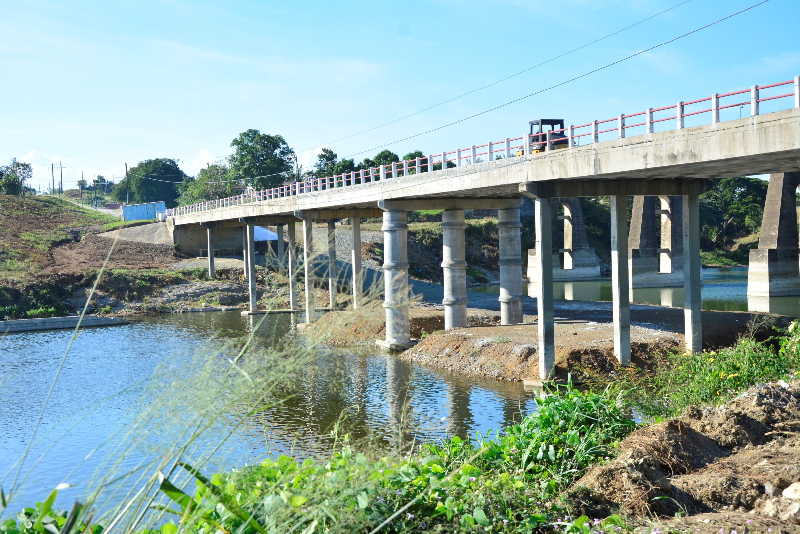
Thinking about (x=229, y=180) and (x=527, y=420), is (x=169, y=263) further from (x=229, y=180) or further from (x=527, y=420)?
(x=527, y=420)

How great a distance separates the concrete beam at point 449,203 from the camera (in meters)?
32.3

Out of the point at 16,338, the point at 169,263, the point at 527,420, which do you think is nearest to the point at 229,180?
the point at 169,263

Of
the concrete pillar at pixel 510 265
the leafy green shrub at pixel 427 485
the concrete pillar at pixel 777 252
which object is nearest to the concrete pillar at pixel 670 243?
the concrete pillar at pixel 777 252

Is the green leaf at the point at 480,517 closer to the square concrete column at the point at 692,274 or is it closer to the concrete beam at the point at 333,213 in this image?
the square concrete column at the point at 692,274

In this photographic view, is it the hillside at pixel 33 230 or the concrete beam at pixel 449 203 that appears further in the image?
the hillside at pixel 33 230

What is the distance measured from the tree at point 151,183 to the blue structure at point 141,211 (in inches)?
2099

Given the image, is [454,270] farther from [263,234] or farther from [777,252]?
[263,234]

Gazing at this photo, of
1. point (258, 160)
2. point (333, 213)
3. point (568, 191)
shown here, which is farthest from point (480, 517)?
point (258, 160)

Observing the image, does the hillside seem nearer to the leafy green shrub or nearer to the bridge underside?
the bridge underside

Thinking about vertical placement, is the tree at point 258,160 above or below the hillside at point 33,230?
above

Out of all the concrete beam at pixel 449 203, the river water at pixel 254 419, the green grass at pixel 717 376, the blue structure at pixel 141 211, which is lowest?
the river water at pixel 254 419

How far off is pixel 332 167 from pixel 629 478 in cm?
9977

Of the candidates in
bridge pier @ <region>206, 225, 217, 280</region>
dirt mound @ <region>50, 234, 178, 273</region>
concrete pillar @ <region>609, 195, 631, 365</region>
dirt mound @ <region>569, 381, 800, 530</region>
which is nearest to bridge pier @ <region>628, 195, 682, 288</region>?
bridge pier @ <region>206, 225, 217, 280</region>

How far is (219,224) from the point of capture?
65.1m
